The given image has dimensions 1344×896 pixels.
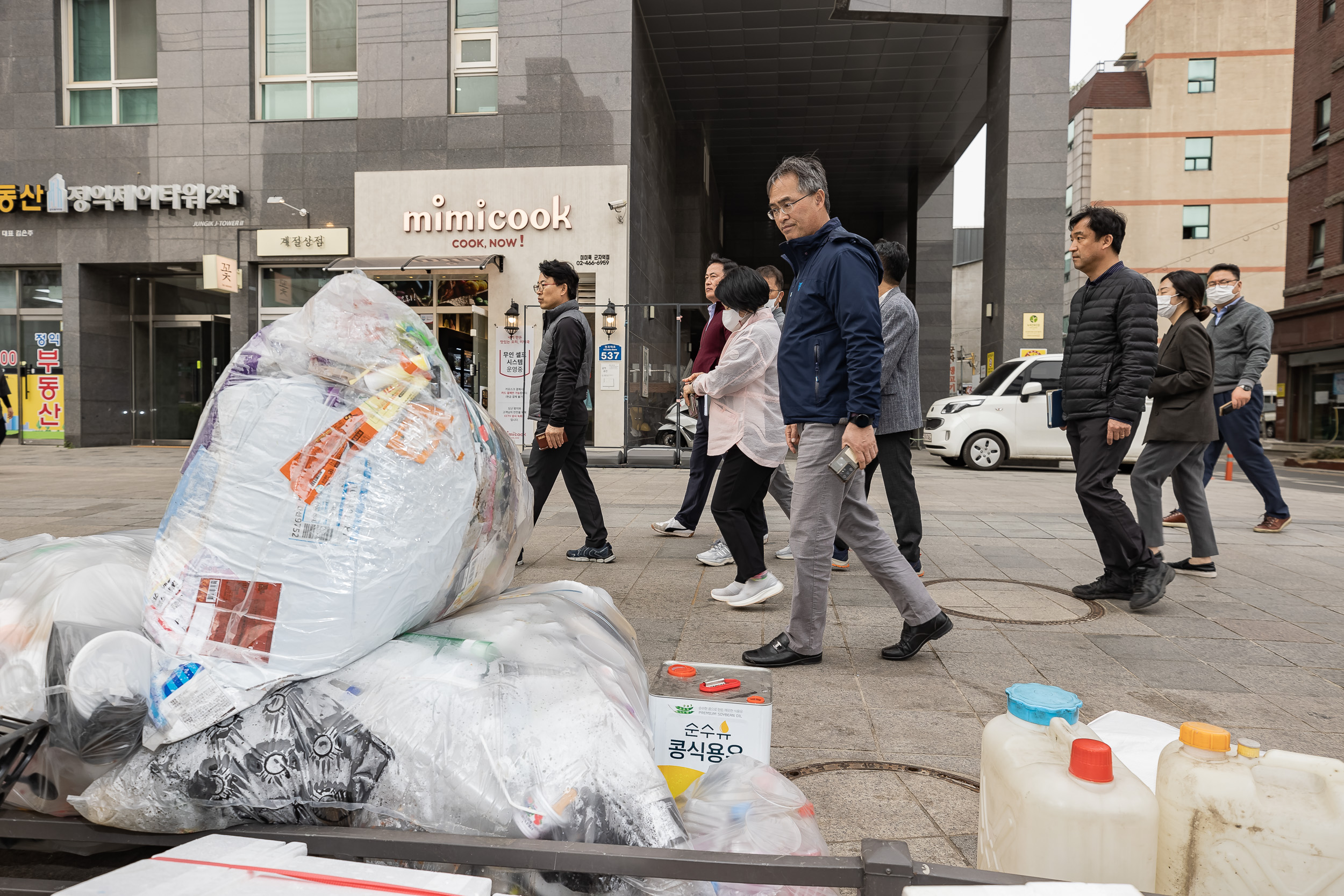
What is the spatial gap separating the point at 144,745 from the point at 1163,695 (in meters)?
3.01

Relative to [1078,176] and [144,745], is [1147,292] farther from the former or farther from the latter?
[1078,176]

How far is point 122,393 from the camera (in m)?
16.8

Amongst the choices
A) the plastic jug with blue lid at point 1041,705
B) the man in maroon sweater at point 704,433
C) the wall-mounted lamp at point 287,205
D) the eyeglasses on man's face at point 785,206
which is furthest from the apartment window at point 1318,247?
the plastic jug with blue lid at point 1041,705

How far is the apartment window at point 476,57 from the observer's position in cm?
1528

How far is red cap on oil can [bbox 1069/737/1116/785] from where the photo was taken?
4.60ft

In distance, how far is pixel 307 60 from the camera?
1577cm

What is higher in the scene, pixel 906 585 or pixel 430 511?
pixel 430 511

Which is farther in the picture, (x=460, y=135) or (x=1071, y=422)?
(x=460, y=135)

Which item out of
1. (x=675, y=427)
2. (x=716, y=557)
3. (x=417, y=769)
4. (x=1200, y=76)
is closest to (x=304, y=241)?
(x=675, y=427)

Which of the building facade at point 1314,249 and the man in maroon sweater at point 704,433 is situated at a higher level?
the building facade at point 1314,249

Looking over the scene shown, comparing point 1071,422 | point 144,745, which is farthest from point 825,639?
point 144,745

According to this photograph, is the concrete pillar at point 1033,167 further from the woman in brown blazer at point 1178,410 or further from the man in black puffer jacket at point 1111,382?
the man in black puffer jacket at point 1111,382

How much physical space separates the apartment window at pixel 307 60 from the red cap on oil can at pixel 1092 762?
17.3 meters

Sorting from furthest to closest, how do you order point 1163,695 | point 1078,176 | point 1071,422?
point 1078,176 < point 1071,422 < point 1163,695
